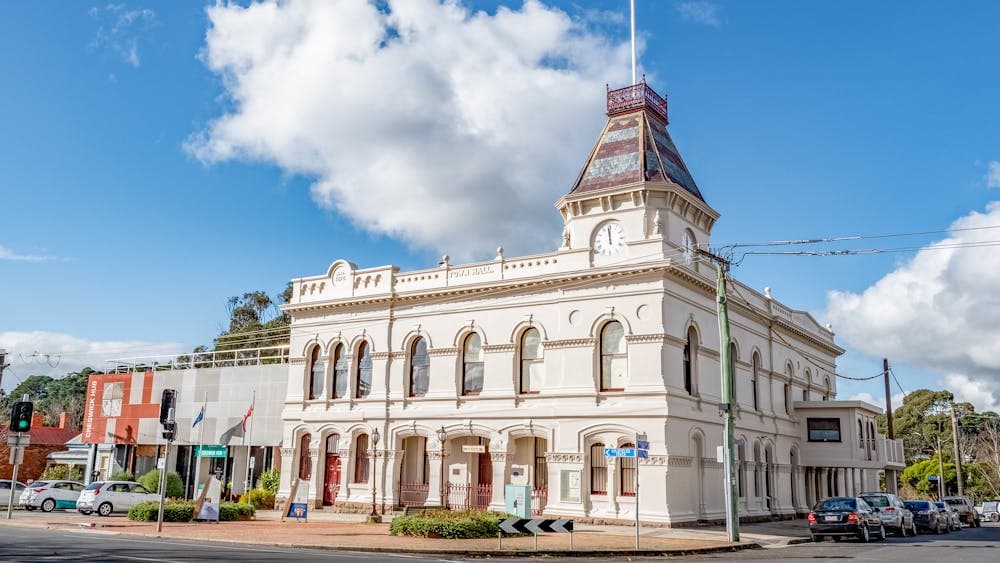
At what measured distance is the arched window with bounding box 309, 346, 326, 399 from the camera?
3638cm

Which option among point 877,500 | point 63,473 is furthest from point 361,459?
point 63,473

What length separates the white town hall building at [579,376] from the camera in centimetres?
2862

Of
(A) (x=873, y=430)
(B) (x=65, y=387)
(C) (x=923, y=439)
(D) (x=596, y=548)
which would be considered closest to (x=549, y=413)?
(D) (x=596, y=548)

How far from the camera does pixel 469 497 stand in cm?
3152

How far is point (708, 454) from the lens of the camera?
2997 centimetres

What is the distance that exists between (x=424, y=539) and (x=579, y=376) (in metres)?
9.23

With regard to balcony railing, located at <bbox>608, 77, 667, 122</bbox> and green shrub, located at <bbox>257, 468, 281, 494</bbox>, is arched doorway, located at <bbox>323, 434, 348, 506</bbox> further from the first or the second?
balcony railing, located at <bbox>608, 77, 667, 122</bbox>

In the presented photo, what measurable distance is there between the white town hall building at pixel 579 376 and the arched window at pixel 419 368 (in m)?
0.08

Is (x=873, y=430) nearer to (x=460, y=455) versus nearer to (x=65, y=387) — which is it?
(x=460, y=455)

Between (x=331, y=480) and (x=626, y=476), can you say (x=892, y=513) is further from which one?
(x=331, y=480)

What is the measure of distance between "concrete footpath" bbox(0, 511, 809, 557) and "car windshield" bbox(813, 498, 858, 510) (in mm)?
1183

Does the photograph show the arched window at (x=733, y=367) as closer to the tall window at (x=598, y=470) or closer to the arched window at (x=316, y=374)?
the tall window at (x=598, y=470)

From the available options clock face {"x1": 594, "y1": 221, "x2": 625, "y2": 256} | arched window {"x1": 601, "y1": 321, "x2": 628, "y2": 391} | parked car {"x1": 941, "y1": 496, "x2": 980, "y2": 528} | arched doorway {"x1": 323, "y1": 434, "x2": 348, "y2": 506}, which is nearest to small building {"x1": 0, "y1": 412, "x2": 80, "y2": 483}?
arched doorway {"x1": 323, "y1": 434, "x2": 348, "y2": 506}

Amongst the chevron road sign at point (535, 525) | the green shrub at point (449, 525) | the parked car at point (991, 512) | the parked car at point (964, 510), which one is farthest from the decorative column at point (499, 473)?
the parked car at point (991, 512)
